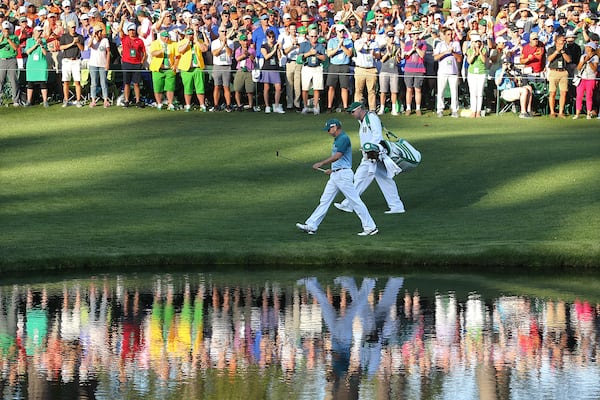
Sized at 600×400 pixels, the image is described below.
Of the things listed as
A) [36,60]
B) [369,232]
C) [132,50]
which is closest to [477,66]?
[132,50]

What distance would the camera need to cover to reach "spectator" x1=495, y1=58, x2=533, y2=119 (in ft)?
100

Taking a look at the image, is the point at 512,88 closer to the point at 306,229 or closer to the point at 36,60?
the point at 36,60

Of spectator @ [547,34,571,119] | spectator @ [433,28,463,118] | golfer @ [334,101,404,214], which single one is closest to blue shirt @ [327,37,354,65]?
spectator @ [433,28,463,118]

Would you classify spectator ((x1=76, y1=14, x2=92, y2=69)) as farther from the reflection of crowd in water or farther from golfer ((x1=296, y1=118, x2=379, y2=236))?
the reflection of crowd in water

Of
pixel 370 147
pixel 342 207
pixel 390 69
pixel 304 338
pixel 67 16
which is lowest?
pixel 342 207

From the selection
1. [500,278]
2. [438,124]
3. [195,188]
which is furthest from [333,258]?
[438,124]

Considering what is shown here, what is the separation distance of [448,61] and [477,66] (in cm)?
76

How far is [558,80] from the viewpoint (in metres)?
30.1

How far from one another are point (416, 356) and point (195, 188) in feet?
41.7

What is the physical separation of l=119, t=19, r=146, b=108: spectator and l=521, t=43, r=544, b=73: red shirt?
9088mm

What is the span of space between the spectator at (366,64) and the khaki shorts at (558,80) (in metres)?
4.04

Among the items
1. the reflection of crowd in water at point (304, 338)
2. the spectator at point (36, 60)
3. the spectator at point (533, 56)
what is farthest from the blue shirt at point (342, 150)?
the spectator at point (36, 60)

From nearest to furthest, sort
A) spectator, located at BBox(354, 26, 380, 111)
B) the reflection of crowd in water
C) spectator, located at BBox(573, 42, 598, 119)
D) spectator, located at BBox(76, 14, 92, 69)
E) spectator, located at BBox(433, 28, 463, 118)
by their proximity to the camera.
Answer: the reflection of crowd in water < spectator, located at BBox(573, 42, 598, 119) < spectator, located at BBox(433, 28, 463, 118) < spectator, located at BBox(354, 26, 380, 111) < spectator, located at BBox(76, 14, 92, 69)

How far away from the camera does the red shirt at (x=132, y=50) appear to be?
104 feet
